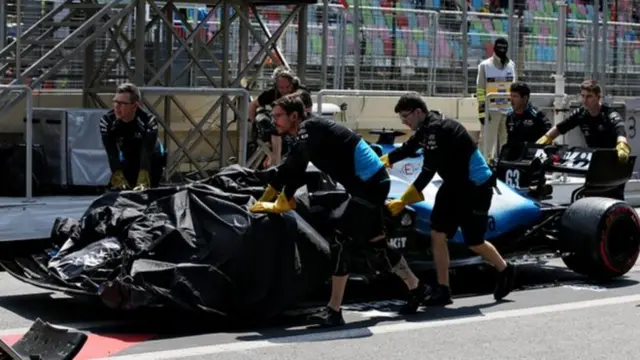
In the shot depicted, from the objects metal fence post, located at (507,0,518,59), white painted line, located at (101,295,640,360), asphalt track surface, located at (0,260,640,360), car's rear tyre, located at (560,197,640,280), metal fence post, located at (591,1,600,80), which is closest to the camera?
white painted line, located at (101,295,640,360)

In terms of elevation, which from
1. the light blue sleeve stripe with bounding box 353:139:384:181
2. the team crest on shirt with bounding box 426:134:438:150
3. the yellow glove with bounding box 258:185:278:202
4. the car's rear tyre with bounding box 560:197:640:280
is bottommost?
the car's rear tyre with bounding box 560:197:640:280

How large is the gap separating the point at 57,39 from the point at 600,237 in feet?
23.4

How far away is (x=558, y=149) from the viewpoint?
445 inches

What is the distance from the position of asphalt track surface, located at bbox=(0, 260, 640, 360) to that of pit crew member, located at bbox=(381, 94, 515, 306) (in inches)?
11.4

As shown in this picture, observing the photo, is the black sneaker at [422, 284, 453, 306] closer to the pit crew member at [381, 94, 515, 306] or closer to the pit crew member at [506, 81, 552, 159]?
the pit crew member at [381, 94, 515, 306]

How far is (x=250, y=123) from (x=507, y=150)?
3.09 metres

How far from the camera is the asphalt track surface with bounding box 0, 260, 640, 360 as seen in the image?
7676 millimetres

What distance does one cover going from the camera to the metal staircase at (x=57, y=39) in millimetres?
12703

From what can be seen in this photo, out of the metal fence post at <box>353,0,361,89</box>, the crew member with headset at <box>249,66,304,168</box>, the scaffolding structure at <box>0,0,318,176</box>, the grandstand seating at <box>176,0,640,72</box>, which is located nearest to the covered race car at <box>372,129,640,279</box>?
the crew member with headset at <box>249,66,304,168</box>

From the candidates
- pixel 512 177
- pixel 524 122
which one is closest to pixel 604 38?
pixel 524 122

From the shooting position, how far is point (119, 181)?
10148 mm

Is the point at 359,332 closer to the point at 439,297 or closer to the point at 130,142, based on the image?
the point at 439,297

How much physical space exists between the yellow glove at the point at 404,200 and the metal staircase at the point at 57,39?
4.81 m

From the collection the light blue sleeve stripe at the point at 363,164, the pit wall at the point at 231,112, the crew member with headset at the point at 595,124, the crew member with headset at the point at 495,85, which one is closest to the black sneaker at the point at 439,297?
the light blue sleeve stripe at the point at 363,164
